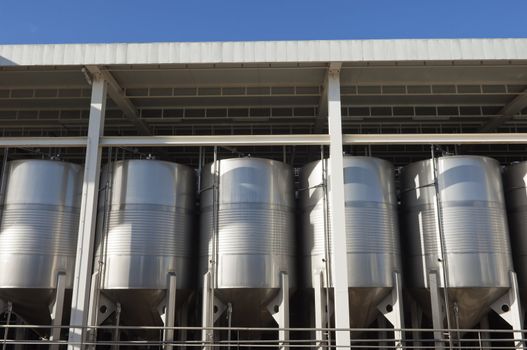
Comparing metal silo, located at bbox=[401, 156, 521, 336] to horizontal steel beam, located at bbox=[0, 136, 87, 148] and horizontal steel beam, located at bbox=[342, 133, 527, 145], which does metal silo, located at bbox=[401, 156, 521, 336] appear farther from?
horizontal steel beam, located at bbox=[0, 136, 87, 148]

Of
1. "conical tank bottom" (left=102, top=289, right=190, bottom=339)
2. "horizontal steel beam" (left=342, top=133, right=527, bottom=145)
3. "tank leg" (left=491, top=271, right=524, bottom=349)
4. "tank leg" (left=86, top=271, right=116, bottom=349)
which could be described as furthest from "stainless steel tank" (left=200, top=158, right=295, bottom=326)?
"tank leg" (left=491, top=271, right=524, bottom=349)

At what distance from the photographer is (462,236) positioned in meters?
12.8

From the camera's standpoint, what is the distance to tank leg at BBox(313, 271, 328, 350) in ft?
40.4

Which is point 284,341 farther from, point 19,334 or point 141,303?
point 19,334

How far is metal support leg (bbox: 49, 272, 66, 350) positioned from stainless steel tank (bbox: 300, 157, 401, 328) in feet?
22.2

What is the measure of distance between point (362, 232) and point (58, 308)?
8.54 metres

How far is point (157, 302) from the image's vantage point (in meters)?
12.8

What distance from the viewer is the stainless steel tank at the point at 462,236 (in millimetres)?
12609

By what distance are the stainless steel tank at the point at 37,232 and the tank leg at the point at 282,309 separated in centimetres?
581

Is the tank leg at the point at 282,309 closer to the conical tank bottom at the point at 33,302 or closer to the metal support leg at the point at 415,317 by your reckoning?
the metal support leg at the point at 415,317

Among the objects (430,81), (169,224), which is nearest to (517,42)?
(430,81)

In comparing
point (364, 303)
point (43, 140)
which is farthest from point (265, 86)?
point (364, 303)

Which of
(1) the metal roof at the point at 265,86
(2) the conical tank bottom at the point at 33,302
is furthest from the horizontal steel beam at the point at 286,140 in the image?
(2) the conical tank bottom at the point at 33,302

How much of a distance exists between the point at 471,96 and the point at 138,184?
11.3m
